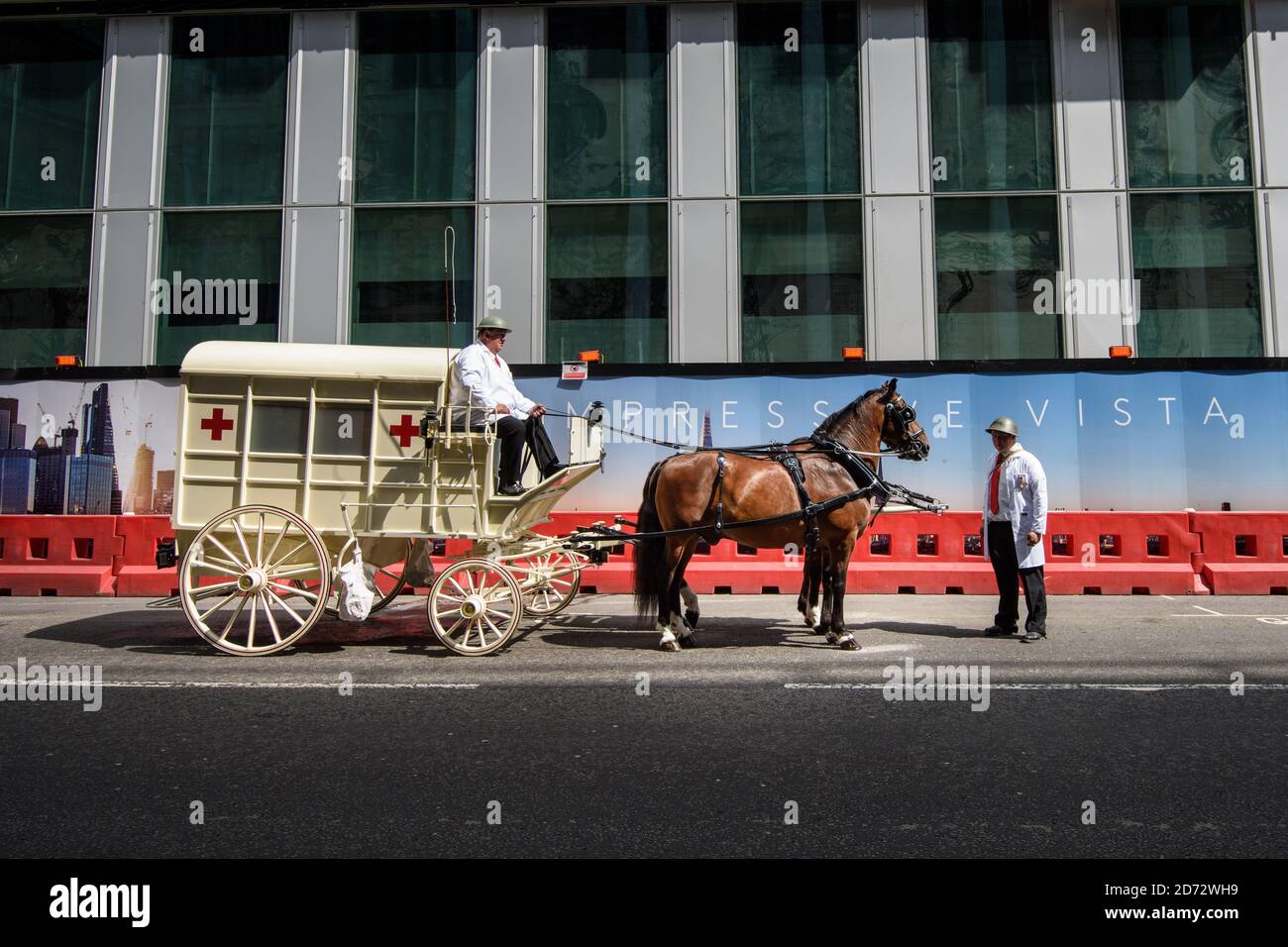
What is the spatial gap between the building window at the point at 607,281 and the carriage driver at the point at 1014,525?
855cm

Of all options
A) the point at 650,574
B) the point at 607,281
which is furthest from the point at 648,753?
the point at 607,281

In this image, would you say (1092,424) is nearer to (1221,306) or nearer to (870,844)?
(1221,306)

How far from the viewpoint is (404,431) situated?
7547mm

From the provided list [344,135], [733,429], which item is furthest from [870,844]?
[344,135]

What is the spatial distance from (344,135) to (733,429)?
365 inches

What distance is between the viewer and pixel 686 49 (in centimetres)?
1703

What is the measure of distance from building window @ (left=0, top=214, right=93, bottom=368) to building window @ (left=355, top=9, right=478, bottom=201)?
557 cm

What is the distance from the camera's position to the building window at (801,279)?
Result: 54.6 ft

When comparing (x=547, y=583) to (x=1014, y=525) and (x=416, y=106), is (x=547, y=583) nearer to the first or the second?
(x=1014, y=525)

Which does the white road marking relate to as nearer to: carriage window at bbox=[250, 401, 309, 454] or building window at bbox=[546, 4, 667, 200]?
carriage window at bbox=[250, 401, 309, 454]

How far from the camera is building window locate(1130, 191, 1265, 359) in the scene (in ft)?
53.4

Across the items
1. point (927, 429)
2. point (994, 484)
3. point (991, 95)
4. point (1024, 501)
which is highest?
point (991, 95)

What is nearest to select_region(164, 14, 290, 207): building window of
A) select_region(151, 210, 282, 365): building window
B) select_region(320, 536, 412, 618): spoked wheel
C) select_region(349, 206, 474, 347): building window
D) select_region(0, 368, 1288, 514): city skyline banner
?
select_region(151, 210, 282, 365): building window

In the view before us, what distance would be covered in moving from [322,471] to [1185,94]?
56.1ft
